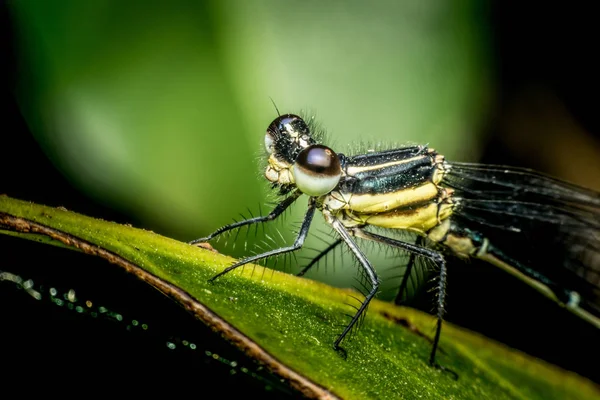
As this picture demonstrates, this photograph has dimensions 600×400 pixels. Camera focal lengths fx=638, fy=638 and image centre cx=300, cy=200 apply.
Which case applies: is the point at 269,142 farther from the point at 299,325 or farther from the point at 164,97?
the point at 299,325

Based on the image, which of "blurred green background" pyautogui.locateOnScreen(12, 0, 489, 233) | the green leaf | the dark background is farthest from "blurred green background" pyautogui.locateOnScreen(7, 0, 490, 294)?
the green leaf

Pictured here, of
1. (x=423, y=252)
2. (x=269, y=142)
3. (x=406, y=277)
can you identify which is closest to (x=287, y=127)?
(x=269, y=142)

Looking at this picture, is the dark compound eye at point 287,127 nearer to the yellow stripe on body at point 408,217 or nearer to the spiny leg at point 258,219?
the spiny leg at point 258,219

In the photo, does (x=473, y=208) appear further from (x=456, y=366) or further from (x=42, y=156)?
(x=42, y=156)

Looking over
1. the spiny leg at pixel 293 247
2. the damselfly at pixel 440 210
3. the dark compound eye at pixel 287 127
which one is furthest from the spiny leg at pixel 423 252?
the dark compound eye at pixel 287 127

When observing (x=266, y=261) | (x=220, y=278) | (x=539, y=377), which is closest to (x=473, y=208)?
(x=539, y=377)

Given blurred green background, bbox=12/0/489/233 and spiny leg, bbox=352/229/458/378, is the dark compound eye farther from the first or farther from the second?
spiny leg, bbox=352/229/458/378
